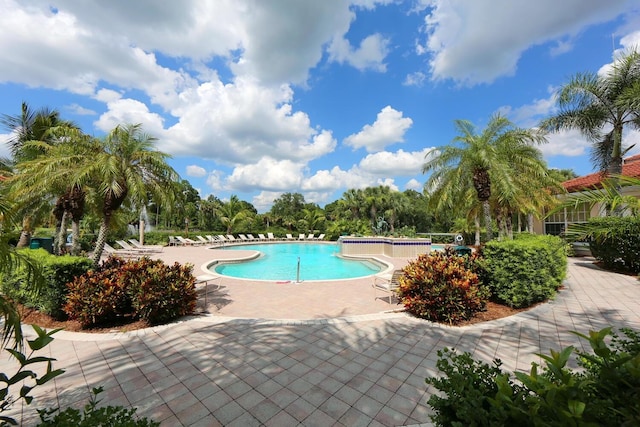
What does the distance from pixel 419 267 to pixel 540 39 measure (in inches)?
326

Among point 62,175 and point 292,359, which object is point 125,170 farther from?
point 292,359

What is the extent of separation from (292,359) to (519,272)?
19.1ft

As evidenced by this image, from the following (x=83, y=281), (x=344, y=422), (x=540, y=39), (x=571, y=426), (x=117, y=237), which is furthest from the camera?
(x=117, y=237)

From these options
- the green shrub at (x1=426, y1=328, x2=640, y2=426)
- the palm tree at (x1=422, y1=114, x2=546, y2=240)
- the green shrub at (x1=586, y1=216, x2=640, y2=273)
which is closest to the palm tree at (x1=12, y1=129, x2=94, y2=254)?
the green shrub at (x1=426, y1=328, x2=640, y2=426)

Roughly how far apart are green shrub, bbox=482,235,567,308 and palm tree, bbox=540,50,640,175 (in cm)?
851

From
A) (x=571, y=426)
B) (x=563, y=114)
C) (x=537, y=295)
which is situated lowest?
(x=537, y=295)

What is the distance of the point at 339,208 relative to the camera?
37125mm

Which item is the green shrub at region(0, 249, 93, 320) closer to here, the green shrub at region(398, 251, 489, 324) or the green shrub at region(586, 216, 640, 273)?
the green shrub at region(398, 251, 489, 324)

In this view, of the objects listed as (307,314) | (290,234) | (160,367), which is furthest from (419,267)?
(290,234)

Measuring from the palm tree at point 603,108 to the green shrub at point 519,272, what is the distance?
8.51m

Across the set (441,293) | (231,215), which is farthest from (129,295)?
(231,215)

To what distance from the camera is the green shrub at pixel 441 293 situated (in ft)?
18.5

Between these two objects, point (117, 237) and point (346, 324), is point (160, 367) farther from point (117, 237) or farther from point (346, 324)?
point (117, 237)

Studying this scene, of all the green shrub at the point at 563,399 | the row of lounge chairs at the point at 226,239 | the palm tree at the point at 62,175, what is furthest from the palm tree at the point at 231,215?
the green shrub at the point at 563,399
